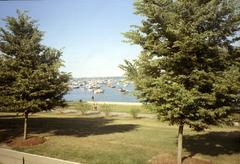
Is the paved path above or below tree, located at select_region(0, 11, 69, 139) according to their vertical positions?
below

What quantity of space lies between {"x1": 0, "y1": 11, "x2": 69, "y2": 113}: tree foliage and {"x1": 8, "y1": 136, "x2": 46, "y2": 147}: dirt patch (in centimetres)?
215

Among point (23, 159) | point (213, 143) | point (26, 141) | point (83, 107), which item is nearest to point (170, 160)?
point (213, 143)

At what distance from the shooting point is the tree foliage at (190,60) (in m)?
11.2

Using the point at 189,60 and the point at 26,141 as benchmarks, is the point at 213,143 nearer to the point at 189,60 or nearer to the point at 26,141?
the point at 189,60

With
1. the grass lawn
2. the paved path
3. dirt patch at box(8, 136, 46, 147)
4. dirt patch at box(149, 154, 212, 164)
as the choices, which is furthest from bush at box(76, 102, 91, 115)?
dirt patch at box(149, 154, 212, 164)

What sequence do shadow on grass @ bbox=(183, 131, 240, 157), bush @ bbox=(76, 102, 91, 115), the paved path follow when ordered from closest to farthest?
the paved path < shadow on grass @ bbox=(183, 131, 240, 157) < bush @ bbox=(76, 102, 91, 115)

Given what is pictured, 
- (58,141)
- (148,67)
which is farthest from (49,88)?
(148,67)

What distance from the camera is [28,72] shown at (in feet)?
58.3

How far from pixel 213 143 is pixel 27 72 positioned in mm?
13663

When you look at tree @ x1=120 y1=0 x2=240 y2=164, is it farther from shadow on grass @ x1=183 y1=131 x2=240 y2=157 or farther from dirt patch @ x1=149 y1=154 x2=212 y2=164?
shadow on grass @ x1=183 y1=131 x2=240 y2=157

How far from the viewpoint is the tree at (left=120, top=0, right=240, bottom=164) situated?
36.7ft

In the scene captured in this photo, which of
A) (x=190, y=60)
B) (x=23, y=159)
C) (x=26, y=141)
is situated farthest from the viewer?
(x=26, y=141)

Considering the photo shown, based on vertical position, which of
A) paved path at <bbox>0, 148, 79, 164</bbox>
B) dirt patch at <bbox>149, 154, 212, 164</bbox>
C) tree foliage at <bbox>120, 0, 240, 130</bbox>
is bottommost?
dirt patch at <bbox>149, 154, 212, 164</bbox>

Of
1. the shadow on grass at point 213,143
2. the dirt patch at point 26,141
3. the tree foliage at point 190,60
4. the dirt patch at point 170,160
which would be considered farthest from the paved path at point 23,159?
the shadow on grass at point 213,143
